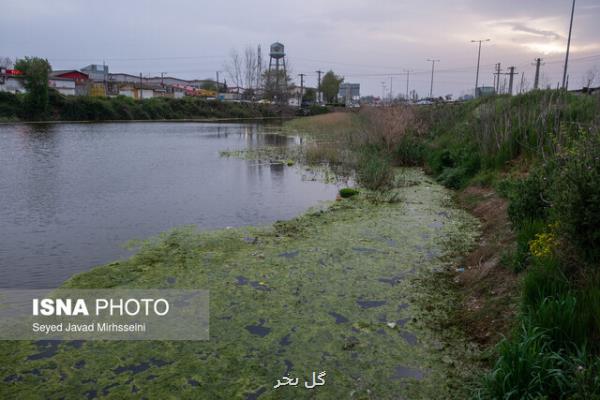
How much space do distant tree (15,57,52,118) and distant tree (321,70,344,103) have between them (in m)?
55.4

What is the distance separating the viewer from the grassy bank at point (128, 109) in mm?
44931

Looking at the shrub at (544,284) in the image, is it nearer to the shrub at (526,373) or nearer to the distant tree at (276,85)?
the shrub at (526,373)

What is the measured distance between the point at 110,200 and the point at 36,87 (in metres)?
40.9

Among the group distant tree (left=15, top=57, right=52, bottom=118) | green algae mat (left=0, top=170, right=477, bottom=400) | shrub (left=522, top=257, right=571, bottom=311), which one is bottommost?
green algae mat (left=0, top=170, right=477, bottom=400)

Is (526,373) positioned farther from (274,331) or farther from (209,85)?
(209,85)

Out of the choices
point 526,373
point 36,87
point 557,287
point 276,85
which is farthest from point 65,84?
point 526,373

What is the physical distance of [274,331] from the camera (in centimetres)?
465

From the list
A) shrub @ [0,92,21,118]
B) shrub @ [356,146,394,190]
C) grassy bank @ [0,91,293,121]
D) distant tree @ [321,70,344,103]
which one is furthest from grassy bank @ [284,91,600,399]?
distant tree @ [321,70,344,103]

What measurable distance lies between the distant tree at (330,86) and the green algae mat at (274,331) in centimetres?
8622

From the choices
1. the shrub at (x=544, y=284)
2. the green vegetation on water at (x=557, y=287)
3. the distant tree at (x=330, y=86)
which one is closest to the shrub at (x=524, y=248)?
the green vegetation on water at (x=557, y=287)

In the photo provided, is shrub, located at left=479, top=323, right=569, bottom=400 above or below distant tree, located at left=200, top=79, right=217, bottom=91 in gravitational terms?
below

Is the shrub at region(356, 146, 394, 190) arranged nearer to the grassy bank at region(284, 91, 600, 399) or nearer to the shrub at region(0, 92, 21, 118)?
the grassy bank at region(284, 91, 600, 399)

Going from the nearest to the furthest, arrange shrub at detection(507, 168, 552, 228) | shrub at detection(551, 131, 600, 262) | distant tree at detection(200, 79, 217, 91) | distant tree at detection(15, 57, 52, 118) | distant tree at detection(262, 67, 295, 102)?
shrub at detection(551, 131, 600, 262)
shrub at detection(507, 168, 552, 228)
distant tree at detection(15, 57, 52, 118)
distant tree at detection(262, 67, 295, 102)
distant tree at detection(200, 79, 217, 91)

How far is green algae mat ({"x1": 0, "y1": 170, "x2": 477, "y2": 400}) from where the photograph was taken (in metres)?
3.75
